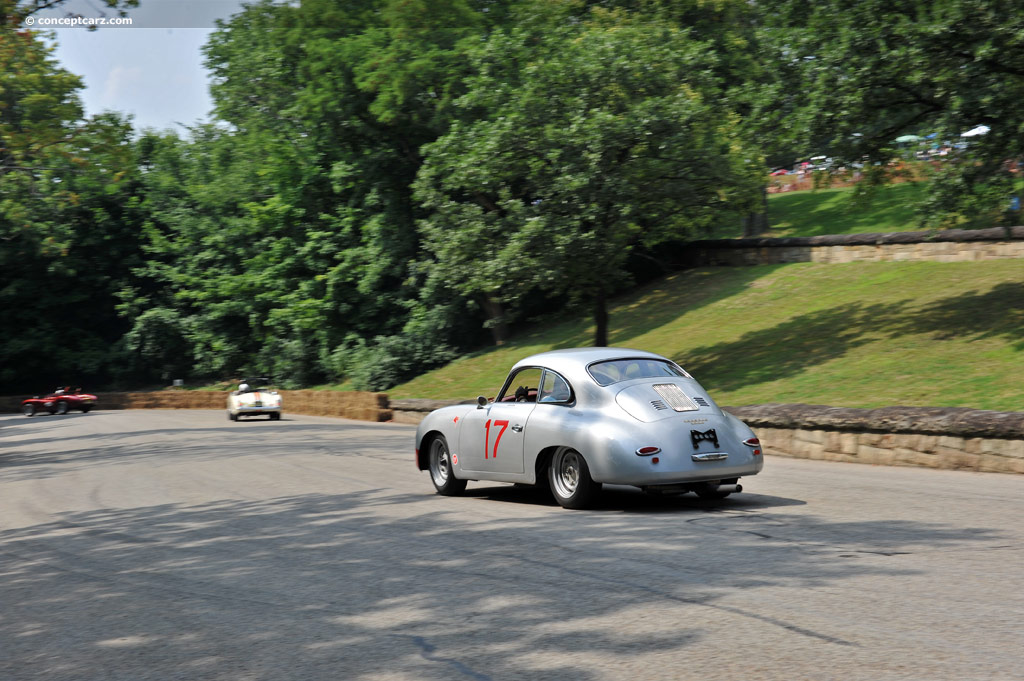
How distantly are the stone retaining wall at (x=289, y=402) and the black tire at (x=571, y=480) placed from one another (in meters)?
Answer: 21.6

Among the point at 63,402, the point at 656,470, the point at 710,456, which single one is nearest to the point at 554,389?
the point at 656,470

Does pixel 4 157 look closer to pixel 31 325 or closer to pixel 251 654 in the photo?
pixel 251 654

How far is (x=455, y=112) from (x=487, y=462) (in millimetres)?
A: 28536

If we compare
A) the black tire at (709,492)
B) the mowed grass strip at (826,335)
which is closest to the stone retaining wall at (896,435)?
the mowed grass strip at (826,335)

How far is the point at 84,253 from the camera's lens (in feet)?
201

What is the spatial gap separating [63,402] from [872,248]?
136 ft

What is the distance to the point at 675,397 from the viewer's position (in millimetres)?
Result: 10156

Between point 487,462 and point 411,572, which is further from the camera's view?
point 487,462

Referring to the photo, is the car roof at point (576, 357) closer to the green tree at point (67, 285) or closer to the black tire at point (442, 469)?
the black tire at point (442, 469)

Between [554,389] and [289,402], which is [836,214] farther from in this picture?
[554,389]

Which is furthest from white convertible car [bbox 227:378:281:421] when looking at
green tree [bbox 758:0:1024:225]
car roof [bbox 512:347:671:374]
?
car roof [bbox 512:347:671:374]

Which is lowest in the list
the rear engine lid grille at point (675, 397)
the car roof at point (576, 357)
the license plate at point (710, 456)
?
the license plate at point (710, 456)

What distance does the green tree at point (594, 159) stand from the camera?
25.8 meters

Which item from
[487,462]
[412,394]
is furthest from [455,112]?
[487,462]
